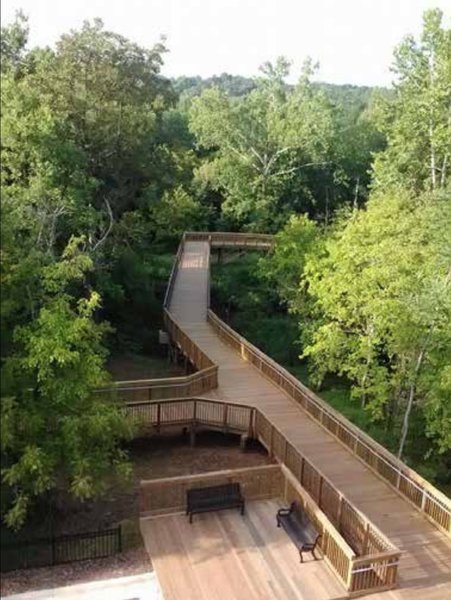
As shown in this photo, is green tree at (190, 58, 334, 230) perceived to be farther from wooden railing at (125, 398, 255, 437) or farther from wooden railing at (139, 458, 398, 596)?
wooden railing at (139, 458, 398, 596)

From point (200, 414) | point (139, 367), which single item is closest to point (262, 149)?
point (139, 367)

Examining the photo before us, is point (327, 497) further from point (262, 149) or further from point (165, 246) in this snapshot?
point (262, 149)

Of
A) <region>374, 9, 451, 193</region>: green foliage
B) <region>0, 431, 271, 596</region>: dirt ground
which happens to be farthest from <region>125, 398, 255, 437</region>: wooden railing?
<region>374, 9, 451, 193</region>: green foliage

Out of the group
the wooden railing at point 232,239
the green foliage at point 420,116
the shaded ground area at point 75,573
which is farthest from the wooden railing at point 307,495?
the wooden railing at point 232,239

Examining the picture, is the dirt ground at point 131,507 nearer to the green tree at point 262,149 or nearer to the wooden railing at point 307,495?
the wooden railing at point 307,495

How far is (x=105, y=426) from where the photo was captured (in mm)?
10695

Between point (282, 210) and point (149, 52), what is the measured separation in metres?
17.9

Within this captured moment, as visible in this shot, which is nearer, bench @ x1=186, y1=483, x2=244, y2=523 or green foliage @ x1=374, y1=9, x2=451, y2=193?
bench @ x1=186, y1=483, x2=244, y2=523

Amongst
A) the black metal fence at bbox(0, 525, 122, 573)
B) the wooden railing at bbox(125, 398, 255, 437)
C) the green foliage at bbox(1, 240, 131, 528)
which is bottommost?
the black metal fence at bbox(0, 525, 122, 573)

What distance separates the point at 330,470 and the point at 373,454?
3.52 feet

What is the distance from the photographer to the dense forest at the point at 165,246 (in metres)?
10.6

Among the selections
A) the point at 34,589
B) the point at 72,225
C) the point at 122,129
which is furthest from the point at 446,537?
the point at 122,129

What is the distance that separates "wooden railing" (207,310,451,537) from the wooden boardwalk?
16 centimetres

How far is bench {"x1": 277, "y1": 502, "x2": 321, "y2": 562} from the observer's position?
11.0m
